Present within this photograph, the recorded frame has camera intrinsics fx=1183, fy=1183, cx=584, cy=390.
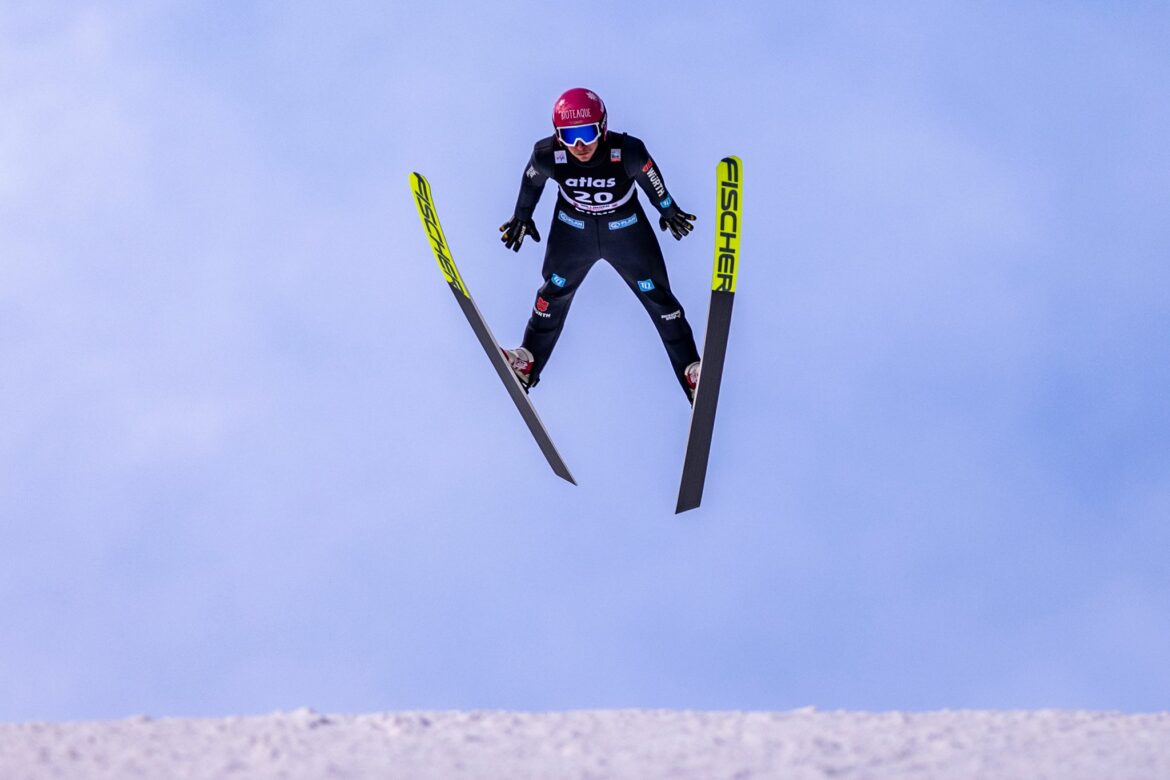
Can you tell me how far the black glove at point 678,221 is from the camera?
9000 millimetres

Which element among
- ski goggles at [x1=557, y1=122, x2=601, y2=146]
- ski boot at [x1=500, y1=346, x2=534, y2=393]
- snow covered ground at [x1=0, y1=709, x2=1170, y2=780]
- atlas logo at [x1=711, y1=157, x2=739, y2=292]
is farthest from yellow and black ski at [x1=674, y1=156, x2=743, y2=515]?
snow covered ground at [x1=0, y1=709, x2=1170, y2=780]

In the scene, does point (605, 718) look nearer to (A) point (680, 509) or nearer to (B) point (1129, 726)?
(B) point (1129, 726)

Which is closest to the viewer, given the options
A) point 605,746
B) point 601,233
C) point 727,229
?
point 605,746

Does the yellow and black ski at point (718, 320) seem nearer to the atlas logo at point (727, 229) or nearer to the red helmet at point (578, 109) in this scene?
the atlas logo at point (727, 229)

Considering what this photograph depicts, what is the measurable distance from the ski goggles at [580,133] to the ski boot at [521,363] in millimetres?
1873

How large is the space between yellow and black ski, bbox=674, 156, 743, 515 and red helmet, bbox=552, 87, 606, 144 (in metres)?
1.04

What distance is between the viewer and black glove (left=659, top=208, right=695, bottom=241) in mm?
9000

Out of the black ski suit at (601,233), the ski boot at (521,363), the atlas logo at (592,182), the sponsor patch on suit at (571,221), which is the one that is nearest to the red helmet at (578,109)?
the black ski suit at (601,233)

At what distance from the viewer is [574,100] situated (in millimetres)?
8492

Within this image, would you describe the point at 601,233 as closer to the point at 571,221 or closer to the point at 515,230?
the point at 571,221

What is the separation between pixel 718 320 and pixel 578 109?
1.81m

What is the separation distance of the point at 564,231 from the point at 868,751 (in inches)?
195

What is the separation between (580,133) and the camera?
8.55 meters

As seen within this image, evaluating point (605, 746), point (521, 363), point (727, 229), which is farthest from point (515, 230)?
point (605, 746)
